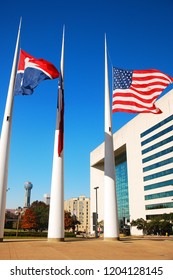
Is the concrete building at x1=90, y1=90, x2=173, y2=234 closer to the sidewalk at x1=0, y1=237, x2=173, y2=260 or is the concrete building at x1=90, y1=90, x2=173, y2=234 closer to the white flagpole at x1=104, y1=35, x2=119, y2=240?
the white flagpole at x1=104, y1=35, x2=119, y2=240

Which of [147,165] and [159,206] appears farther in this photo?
[147,165]

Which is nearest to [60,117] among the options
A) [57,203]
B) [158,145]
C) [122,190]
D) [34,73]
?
[34,73]

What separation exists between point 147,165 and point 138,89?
59.4m

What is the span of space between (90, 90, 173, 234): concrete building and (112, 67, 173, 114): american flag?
48281mm

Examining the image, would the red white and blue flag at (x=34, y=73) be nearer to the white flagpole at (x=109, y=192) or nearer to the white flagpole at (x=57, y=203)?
the white flagpole at (x=109, y=192)

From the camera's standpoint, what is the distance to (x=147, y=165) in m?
76.9

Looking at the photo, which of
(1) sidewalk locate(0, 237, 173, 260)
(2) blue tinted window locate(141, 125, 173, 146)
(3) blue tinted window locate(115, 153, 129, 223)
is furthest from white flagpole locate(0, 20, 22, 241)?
(3) blue tinted window locate(115, 153, 129, 223)

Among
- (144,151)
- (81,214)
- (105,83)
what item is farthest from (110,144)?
(81,214)

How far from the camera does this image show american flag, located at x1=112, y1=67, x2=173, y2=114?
19.6m

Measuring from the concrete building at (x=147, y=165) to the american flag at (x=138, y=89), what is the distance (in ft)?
158

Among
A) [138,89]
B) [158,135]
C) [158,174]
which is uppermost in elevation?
[158,135]

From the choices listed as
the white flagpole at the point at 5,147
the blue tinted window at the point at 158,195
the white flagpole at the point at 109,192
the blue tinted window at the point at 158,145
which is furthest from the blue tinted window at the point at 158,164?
the white flagpole at the point at 5,147

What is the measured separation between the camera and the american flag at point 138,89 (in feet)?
64.4

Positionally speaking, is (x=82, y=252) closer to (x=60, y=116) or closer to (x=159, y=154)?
(x=60, y=116)
